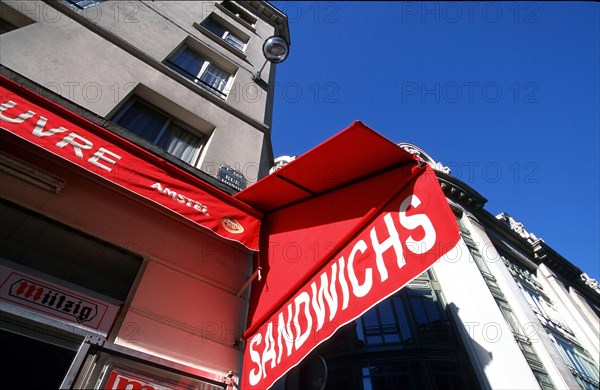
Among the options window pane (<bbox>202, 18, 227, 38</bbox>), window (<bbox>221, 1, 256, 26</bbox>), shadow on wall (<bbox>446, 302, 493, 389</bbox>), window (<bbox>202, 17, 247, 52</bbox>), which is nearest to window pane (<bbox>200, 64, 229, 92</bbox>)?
window (<bbox>202, 17, 247, 52</bbox>)

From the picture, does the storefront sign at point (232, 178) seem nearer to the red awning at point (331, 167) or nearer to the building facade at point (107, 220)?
the building facade at point (107, 220)

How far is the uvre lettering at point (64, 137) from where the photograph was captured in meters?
3.42

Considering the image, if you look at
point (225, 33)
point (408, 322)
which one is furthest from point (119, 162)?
point (408, 322)

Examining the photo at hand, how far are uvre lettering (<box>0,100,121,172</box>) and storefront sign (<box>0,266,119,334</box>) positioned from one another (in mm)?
1388

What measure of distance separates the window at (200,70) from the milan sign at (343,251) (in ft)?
17.6

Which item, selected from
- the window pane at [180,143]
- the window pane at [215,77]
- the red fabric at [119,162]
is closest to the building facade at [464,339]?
the red fabric at [119,162]

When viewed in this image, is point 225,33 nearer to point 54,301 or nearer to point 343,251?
point 54,301

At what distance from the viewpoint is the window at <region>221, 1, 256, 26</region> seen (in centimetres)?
1301

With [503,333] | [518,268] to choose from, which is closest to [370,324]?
[503,333]

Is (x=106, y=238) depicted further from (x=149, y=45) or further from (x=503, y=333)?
(x=503, y=333)

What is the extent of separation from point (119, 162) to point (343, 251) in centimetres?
294

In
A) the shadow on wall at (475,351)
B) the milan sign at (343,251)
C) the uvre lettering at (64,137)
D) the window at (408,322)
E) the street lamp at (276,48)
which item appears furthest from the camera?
the window at (408,322)

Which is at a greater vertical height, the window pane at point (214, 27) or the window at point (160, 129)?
the window pane at point (214, 27)

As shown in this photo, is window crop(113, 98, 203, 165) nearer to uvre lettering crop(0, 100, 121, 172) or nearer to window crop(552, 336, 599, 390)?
uvre lettering crop(0, 100, 121, 172)
